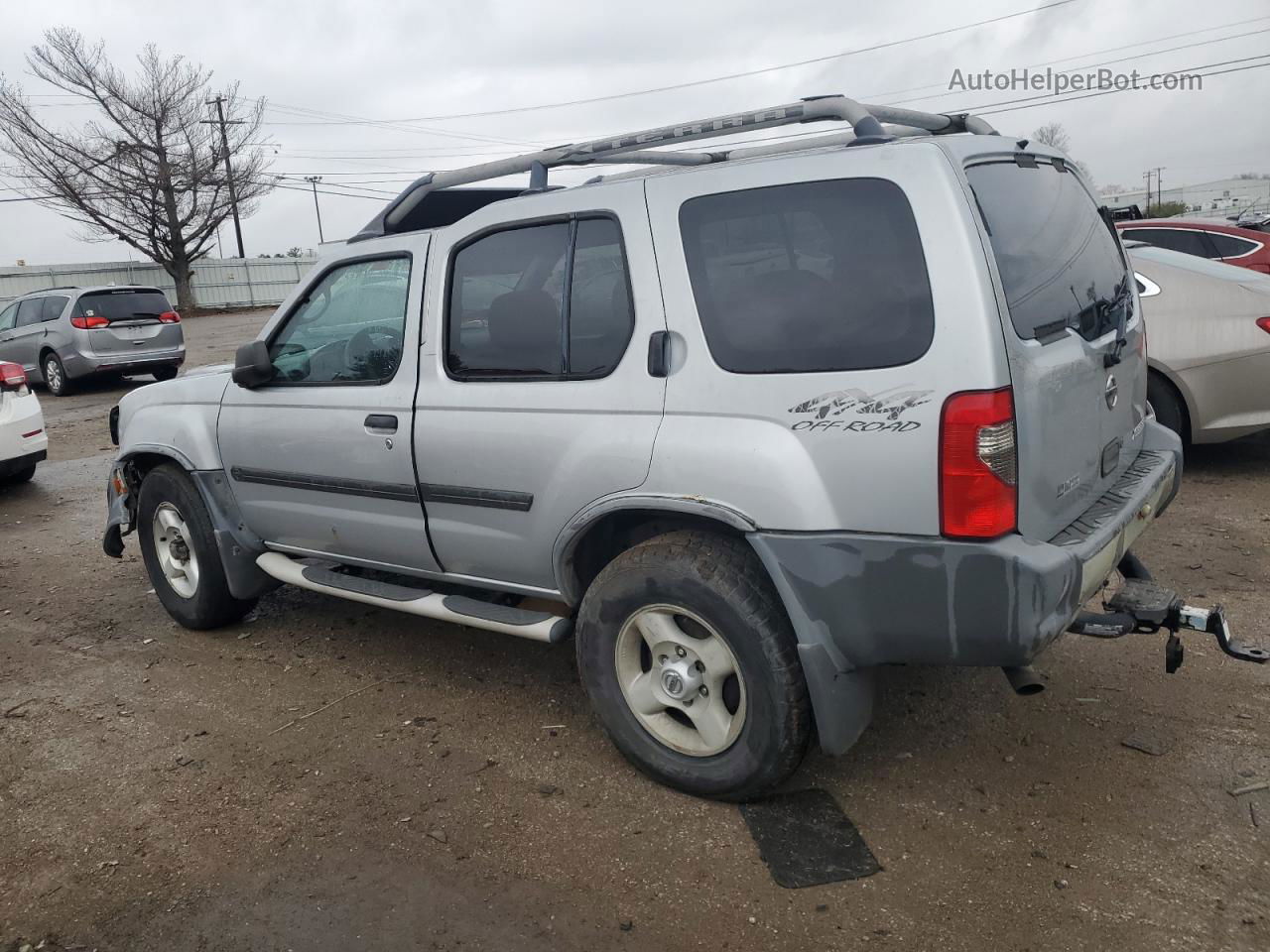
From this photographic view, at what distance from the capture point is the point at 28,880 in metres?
3.06

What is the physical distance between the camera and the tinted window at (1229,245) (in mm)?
8820

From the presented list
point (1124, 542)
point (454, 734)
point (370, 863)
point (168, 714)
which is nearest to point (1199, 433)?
point (1124, 542)

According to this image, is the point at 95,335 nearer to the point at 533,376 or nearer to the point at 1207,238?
the point at 533,376

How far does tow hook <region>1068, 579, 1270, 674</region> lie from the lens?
9.83 feet

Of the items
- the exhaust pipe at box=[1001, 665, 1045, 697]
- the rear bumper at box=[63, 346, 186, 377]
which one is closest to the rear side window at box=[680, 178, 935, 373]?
the exhaust pipe at box=[1001, 665, 1045, 697]

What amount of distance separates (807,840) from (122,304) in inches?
630

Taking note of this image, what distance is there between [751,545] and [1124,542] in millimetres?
1216

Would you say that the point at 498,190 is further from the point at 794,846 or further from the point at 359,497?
the point at 794,846

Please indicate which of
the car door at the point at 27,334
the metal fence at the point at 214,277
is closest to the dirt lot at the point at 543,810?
the car door at the point at 27,334

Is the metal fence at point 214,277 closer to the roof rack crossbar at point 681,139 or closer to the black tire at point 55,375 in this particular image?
the black tire at point 55,375

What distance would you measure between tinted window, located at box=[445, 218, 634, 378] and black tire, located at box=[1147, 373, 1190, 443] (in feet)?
15.3

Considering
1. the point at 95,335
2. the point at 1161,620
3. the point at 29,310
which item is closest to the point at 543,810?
the point at 1161,620

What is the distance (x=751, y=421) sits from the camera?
2.90 metres

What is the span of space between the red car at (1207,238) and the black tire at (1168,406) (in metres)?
2.70
